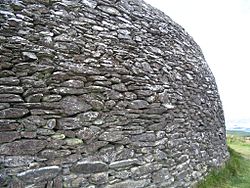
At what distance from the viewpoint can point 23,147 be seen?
3.82 meters

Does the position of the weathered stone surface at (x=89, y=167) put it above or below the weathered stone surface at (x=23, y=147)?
below

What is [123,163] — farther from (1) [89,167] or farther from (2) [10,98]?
(2) [10,98]

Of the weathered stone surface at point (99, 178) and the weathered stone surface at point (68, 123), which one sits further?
the weathered stone surface at point (99, 178)

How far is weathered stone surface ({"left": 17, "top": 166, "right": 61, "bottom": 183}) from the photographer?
378 cm

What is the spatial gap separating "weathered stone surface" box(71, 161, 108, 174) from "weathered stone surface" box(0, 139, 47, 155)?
572 mm

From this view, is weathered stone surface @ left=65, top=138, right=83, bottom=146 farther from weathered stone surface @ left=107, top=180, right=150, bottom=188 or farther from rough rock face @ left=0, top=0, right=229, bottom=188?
weathered stone surface @ left=107, top=180, right=150, bottom=188

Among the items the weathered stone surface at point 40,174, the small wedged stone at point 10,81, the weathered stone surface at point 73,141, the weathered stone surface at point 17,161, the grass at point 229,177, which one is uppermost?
the small wedged stone at point 10,81

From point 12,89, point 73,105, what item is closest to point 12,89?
point 12,89

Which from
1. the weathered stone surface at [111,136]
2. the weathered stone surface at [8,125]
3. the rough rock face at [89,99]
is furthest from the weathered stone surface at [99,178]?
the weathered stone surface at [8,125]

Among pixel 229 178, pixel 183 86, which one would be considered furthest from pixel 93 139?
pixel 229 178

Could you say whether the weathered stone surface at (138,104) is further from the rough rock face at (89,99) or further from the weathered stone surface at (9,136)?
the weathered stone surface at (9,136)

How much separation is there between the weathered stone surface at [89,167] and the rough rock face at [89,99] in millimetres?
15

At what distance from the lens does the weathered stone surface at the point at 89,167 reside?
421 cm

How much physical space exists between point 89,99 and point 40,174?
1.25 metres
